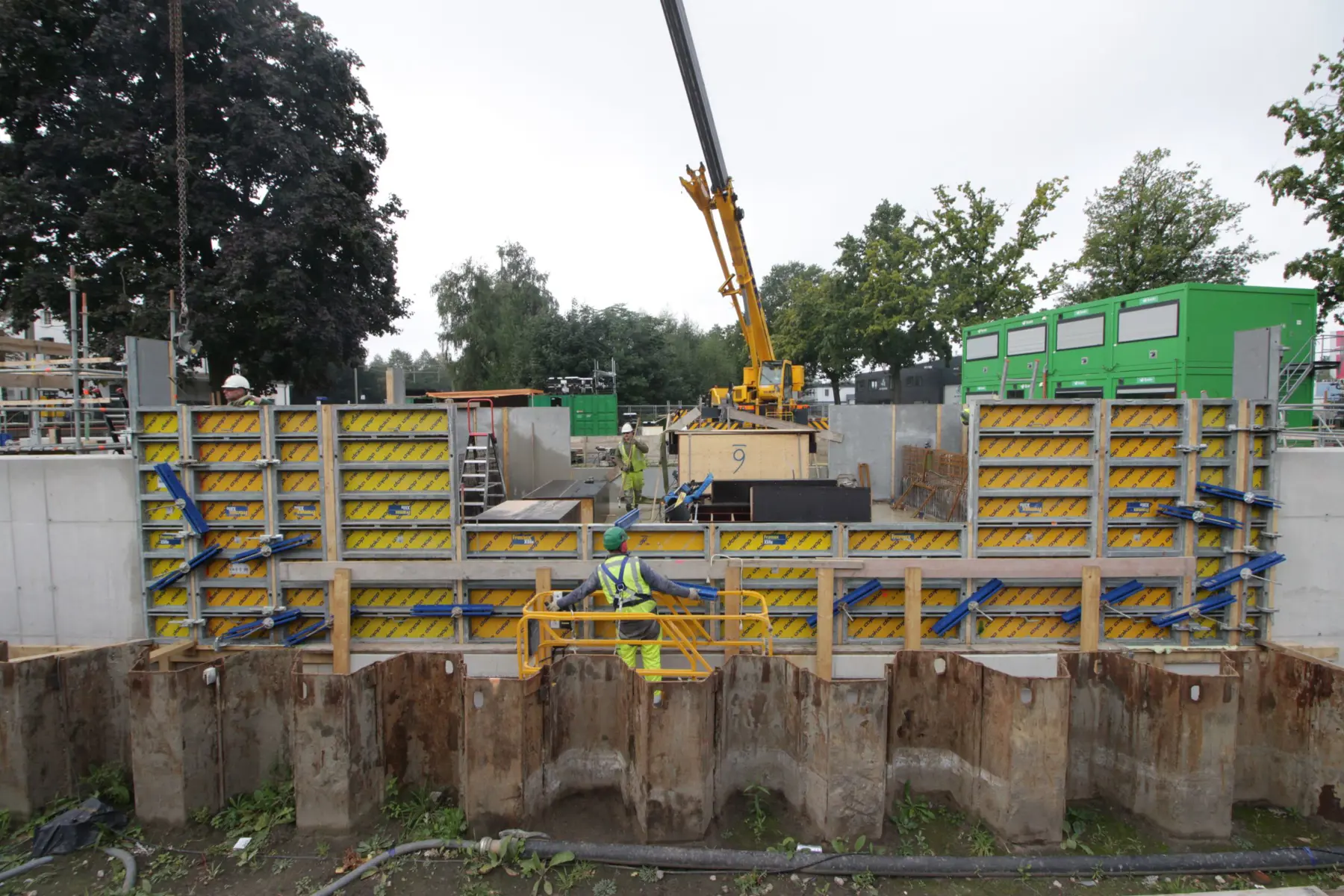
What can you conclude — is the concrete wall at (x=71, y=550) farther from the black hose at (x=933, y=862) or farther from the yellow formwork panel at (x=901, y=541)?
the yellow formwork panel at (x=901, y=541)

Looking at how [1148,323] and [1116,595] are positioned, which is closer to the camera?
[1116,595]

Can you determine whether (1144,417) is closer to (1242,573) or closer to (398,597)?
(1242,573)

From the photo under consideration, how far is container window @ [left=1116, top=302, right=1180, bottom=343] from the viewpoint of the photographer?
576 inches

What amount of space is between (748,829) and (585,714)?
1562 mm

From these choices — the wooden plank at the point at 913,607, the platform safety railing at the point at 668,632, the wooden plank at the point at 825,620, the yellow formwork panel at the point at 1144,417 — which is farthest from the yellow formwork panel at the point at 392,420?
the yellow formwork panel at the point at 1144,417

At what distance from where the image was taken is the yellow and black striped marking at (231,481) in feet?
21.2

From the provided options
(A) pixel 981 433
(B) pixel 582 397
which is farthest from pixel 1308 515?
(B) pixel 582 397

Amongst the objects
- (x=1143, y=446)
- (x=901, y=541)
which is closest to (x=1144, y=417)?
(x=1143, y=446)

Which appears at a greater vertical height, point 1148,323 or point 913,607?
point 1148,323

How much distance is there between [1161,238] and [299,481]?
112 ft

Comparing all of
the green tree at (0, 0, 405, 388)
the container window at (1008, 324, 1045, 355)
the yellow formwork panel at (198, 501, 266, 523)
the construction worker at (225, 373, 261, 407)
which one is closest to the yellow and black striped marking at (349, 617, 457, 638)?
the yellow formwork panel at (198, 501, 266, 523)

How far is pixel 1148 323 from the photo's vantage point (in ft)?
50.4

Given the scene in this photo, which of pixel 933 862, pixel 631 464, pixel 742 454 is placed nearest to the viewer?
pixel 933 862

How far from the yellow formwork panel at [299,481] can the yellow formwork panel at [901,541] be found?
17.4ft
